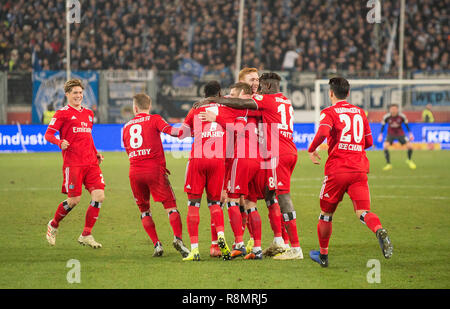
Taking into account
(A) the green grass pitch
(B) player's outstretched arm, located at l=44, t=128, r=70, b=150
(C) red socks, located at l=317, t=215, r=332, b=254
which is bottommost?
(A) the green grass pitch

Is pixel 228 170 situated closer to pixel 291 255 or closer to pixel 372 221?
pixel 291 255

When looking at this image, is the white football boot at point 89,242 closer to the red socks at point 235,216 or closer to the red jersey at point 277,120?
the red socks at point 235,216

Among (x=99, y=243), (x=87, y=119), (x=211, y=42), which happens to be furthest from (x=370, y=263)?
(x=211, y=42)

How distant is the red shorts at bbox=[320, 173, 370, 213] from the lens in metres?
7.38

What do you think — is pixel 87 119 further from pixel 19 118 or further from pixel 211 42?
pixel 211 42

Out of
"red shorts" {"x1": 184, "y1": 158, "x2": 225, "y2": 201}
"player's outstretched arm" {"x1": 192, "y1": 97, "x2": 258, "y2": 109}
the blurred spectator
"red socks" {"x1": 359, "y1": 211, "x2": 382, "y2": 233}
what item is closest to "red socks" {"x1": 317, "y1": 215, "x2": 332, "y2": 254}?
"red socks" {"x1": 359, "y1": 211, "x2": 382, "y2": 233}

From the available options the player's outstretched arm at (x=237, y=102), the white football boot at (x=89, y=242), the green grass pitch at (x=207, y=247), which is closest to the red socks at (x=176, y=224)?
the green grass pitch at (x=207, y=247)

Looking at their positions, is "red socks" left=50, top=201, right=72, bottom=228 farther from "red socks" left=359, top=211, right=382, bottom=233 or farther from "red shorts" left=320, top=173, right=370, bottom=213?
"red socks" left=359, top=211, right=382, bottom=233

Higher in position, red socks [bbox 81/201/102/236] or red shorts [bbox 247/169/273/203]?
red shorts [bbox 247/169/273/203]

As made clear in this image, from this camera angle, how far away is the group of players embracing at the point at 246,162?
746 centimetres

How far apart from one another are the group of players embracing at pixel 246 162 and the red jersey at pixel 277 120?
1 cm

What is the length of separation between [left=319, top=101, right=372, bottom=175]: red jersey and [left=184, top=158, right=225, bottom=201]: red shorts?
128cm

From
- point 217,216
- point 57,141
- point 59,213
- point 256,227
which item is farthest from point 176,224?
point 57,141
